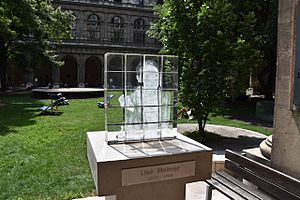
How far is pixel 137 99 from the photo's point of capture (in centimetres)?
423

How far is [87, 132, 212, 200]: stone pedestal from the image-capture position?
3375mm

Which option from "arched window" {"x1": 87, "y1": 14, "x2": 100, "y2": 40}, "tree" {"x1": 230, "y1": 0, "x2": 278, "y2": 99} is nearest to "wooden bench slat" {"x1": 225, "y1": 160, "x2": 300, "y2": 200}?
"tree" {"x1": 230, "y1": 0, "x2": 278, "y2": 99}

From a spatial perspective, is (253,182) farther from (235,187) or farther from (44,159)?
(44,159)

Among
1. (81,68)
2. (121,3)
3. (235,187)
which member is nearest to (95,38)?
(81,68)

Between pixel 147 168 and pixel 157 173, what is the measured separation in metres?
0.17

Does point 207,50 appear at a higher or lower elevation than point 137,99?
higher

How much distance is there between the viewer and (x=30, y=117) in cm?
1417

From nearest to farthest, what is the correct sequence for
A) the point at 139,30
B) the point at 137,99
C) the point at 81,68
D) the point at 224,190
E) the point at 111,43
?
the point at 224,190 → the point at 137,99 → the point at 81,68 → the point at 111,43 → the point at 139,30

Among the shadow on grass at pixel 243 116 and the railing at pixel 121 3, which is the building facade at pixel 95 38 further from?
the shadow on grass at pixel 243 116

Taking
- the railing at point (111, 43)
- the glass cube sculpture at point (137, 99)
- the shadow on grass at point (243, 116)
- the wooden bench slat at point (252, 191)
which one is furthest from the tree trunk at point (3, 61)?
the wooden bench slat at point (252, 191)

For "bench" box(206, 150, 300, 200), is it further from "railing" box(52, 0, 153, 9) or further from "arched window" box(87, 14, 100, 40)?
"arched window" box(87, 14, 100, 40)

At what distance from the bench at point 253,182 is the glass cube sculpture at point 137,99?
1.12 metres

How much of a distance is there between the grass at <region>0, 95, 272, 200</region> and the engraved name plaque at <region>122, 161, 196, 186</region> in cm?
201

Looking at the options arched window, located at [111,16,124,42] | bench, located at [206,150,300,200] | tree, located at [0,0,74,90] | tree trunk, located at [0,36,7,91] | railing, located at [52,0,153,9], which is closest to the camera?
bench, located at [206,150,300,200]
